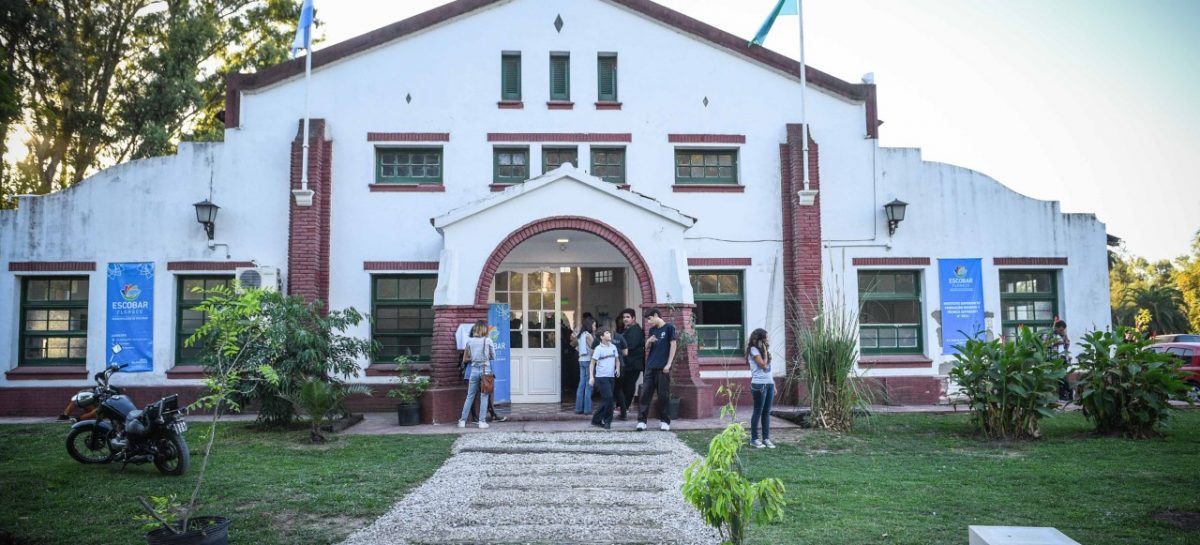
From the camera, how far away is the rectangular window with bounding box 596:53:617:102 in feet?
47.6

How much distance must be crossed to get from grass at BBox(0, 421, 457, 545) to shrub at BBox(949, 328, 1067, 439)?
6.91 meters

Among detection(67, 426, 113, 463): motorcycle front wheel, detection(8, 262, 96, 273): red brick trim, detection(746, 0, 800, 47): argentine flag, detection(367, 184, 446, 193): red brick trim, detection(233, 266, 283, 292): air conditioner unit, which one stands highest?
detection(746, 0, 800, 47): argentine flag

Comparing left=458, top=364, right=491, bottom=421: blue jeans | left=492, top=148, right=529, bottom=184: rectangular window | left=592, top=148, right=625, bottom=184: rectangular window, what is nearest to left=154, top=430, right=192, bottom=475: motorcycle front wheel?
left=458, top=364, right=491, bottom=421: blue jeans

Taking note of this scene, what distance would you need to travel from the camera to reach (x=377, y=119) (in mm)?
14102

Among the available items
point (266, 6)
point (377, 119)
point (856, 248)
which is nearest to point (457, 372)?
point (377, 119)

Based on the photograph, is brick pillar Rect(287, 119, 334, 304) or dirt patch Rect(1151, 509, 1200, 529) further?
brick pillar Rect(287, 119, 334, 304)

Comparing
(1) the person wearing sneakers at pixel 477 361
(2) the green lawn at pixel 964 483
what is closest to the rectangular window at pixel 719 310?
(2) the green lawn at pixel 964 483

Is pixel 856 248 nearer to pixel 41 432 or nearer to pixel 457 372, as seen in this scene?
pixel 457 372

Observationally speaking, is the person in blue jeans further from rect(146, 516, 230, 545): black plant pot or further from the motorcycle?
rect(146, 516, 230, 545): black plant pot

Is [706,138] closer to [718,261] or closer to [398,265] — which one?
[718,261]

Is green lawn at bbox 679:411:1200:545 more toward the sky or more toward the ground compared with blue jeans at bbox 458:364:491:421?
more toward the ground

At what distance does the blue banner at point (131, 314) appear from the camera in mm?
13438

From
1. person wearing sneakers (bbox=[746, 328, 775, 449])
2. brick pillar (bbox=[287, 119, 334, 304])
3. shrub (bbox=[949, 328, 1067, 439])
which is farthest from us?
brick pillar (bbox=[287, 119, 334, 304])

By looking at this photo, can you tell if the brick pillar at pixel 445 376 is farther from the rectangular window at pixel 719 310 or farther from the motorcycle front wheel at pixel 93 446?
the rectangular window at pixel 719 310
